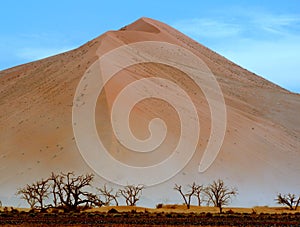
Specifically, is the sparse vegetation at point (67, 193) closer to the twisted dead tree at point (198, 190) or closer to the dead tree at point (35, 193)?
the dead tree at point (35, 193)

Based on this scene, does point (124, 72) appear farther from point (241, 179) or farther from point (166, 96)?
point (241, 179)

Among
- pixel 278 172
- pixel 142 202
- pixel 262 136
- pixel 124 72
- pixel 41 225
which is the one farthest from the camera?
pixel 124 72

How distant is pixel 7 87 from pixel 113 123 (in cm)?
2465

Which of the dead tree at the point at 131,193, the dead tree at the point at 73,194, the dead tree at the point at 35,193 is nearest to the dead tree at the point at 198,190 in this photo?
the dead tree at the point at 131,193

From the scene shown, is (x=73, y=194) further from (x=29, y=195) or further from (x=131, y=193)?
(x=29, y=195)

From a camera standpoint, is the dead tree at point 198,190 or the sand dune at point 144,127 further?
the sand dune at point 144,127

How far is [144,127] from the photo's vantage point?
2559 inches

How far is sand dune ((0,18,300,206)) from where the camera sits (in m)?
59.8

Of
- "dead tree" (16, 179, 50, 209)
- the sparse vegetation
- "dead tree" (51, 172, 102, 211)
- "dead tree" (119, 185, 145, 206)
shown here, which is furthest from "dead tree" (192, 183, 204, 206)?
"dead tree" (16, 179, 50, 209)

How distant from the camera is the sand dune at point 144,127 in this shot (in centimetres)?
5978

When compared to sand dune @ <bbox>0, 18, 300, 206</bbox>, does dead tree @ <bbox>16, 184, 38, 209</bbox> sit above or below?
below

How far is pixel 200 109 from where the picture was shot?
7381 cm

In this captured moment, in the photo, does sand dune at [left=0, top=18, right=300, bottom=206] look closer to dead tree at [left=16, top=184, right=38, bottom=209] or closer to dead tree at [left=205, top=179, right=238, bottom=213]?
dead tree at [left=205, top=179, right=238, bottom=213]

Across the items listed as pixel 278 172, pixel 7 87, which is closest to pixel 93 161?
pixel 278 172
